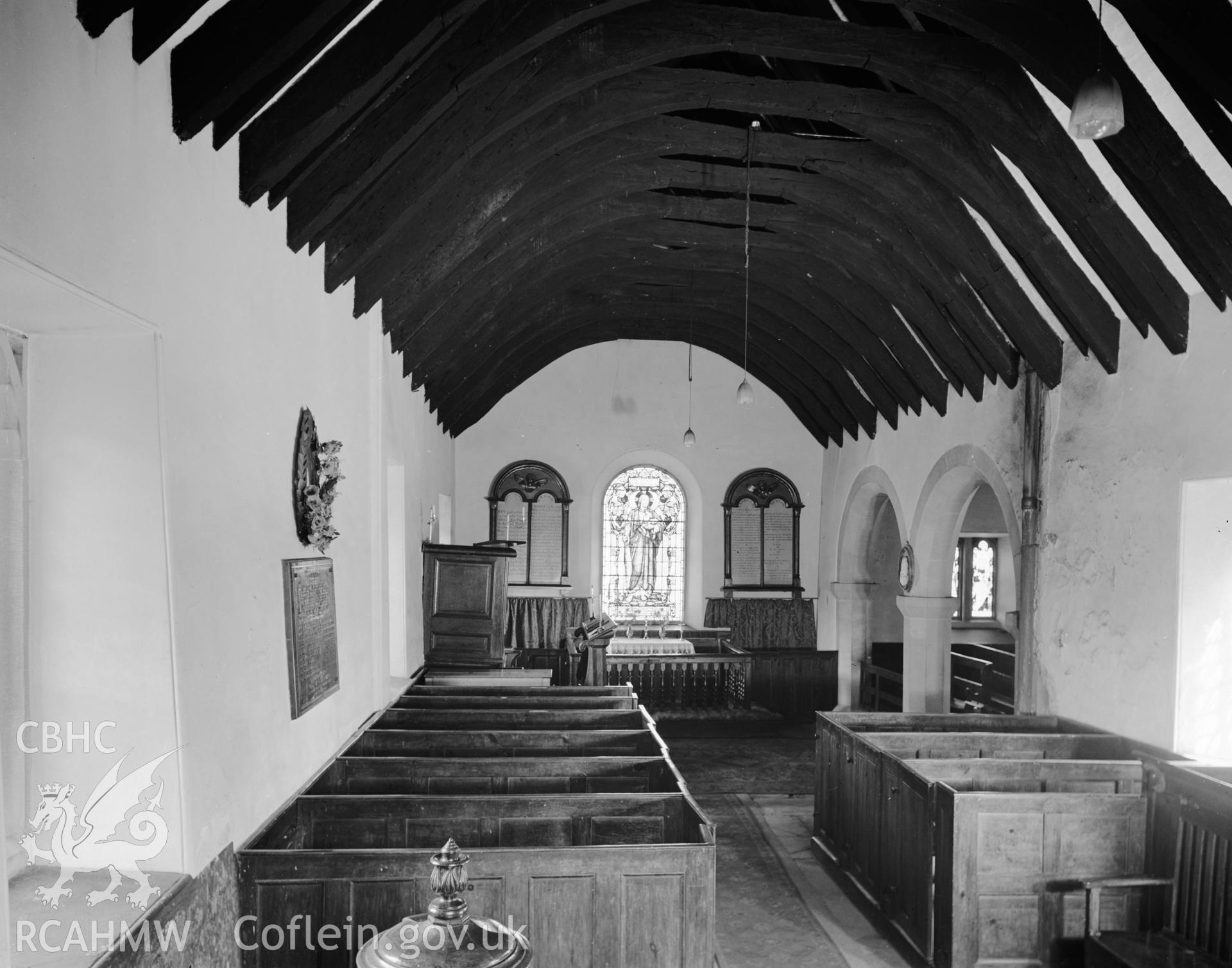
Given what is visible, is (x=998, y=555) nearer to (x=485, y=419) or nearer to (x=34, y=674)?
(x=485, y=419)

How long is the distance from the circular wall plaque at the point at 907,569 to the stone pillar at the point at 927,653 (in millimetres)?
151

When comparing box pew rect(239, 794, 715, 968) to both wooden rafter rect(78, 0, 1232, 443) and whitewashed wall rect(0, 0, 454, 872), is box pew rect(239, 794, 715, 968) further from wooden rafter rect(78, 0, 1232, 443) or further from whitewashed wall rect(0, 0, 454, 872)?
wooden rafter rect(78, 0, 1232, 443)

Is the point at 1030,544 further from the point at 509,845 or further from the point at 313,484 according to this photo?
the point at 313,484

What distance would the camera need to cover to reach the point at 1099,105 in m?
3.33

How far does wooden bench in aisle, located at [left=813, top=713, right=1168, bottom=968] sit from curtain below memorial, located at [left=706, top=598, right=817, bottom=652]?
21.8 feet

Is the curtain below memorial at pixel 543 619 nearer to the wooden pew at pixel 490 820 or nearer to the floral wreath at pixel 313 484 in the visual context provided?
the floral wreath at pixel 313 484

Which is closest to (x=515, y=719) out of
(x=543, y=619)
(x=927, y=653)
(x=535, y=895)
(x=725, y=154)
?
(x=535, y=895)

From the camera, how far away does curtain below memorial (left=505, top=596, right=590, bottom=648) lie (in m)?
12.4

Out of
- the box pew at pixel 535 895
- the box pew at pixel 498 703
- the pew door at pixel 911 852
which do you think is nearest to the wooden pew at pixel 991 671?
the box pew at pixel 498 703

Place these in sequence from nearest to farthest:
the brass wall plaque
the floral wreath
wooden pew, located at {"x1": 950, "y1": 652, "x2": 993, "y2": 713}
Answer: the brass wall plaque < the floral wreath < wooden pew, located at {"x1": 950, "y1": 652, "x2": 993, "y2": 713}

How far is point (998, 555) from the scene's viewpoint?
14227 millimetres

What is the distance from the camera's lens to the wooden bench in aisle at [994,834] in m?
4.85

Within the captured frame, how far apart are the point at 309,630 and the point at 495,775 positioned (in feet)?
4.06

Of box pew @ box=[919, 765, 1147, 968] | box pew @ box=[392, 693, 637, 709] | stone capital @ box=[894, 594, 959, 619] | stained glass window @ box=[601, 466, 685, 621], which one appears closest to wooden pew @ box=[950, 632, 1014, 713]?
stone capital @ box=[894, 594, 959, 619]
